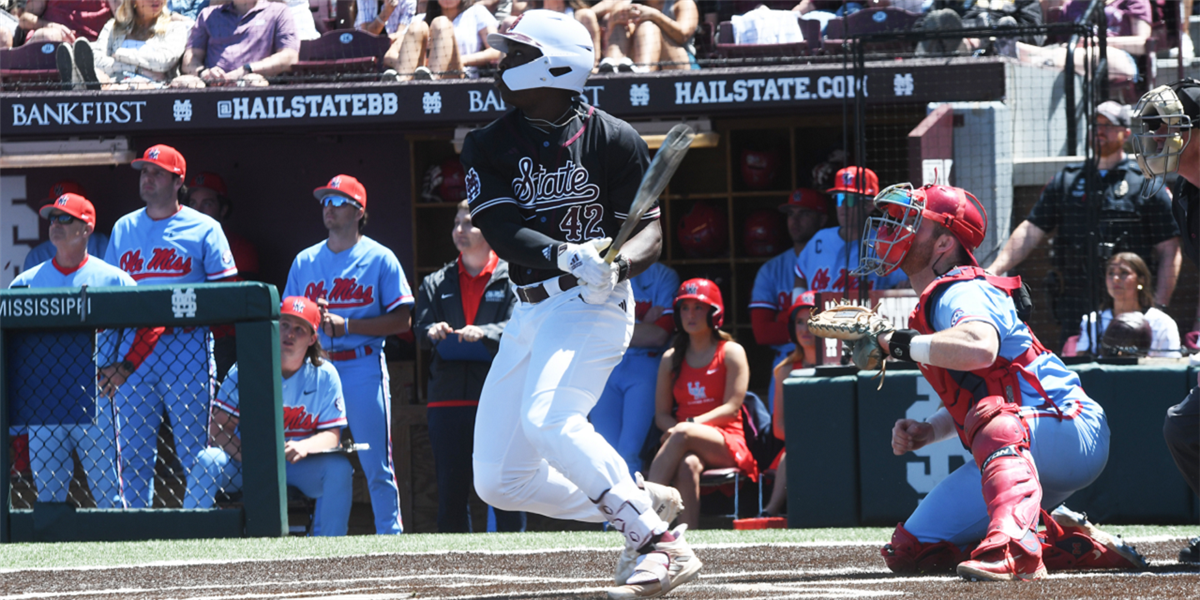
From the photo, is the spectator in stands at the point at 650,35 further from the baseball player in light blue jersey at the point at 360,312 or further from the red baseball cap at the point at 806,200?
the baseball player in light blue jersey at the point at 360,312

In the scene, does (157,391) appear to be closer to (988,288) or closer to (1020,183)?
(988,288)

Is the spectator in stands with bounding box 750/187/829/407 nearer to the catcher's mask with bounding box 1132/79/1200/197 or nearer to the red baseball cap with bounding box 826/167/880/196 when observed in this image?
the red baseball cap with bounding box 826/167/880/196

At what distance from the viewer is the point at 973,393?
12.2ft

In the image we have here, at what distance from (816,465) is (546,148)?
288cm

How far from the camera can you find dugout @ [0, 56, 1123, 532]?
778cm

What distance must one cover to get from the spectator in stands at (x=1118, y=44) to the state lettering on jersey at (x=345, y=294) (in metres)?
4.18

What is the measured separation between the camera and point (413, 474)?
8805mm

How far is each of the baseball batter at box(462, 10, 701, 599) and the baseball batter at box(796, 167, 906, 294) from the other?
116 inches

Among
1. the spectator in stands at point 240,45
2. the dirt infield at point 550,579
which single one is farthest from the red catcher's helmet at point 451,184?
the dirt infield at point 550,579

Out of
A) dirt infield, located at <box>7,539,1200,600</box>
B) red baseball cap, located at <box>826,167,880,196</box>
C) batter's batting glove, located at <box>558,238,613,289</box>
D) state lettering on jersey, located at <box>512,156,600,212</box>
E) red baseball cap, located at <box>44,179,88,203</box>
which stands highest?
red baseball cap, located at <box>44,179,88,203</box>

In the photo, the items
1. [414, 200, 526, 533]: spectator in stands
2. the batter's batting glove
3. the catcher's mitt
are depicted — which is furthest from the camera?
[414, 200, 526, 533]: spectator in stands

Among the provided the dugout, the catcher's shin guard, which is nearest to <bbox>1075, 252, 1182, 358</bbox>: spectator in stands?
the dugout

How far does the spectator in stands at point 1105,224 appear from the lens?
6805 mm

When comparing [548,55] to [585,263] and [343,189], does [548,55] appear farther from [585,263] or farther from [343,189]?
[343,189]
